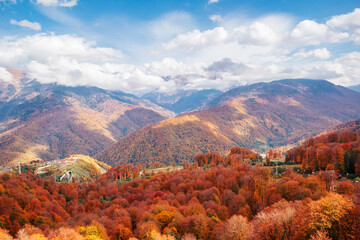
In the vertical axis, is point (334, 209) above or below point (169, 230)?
above

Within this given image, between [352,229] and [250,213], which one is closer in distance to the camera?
[352,229]

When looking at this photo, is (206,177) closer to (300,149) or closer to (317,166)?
(317,166)

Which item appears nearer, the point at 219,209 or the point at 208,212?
the point at 208,212

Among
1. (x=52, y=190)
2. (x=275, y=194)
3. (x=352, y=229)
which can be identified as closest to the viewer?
(x=352, y=229)

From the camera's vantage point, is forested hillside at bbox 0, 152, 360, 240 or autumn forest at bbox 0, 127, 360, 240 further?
autumn forest at bbox 0, 127, 360, 240

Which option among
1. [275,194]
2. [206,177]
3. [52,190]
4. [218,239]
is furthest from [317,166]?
[52,190]

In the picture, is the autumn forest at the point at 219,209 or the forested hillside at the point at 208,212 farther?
the autumn forest at the point at 219,209

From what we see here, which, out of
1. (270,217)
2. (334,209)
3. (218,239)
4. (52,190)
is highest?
(334,209)

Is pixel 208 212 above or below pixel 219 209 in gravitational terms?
below

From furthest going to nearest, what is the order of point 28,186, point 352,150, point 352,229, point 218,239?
1. point 28,186
2. point 352,150
3. point 218,239
4. point 352,229
